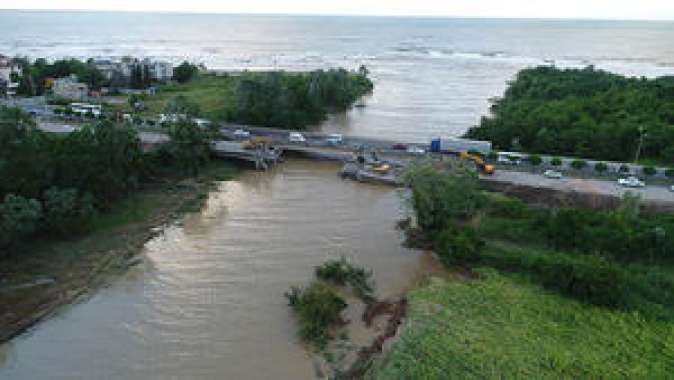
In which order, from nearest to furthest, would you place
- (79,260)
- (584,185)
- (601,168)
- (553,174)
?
1. (79,260)
2. (584,185)
3. (553,174)
4. (601,168)

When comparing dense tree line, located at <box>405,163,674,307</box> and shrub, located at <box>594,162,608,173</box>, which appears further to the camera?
shrub, located at <box>594,162,608,173</box>

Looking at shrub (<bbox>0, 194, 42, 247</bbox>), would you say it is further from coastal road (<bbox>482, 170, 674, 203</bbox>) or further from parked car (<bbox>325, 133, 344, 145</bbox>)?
coastal road (<bbox>482, 170, 674, 203</bbox>)

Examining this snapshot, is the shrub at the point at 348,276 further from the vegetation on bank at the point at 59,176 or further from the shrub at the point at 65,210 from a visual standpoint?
the vegetation on bank at the point at 59,176

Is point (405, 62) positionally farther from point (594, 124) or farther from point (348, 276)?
point (348, 276)

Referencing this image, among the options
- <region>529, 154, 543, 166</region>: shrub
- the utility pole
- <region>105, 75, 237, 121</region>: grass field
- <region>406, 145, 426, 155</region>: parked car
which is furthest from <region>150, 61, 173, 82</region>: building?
the utility pole

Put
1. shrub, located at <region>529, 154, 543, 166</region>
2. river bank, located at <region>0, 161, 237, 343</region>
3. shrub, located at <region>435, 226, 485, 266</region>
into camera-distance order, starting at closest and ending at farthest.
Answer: river bank, located at <region>0, 161, 237, 343</region>, shrub, located at <region>435, 226, 485, 266</region>, shrub, located at <region>529, 154, 543, 166</region>

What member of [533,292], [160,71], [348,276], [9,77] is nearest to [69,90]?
[9,77]

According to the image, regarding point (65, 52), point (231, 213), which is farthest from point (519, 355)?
point (65, 52)
